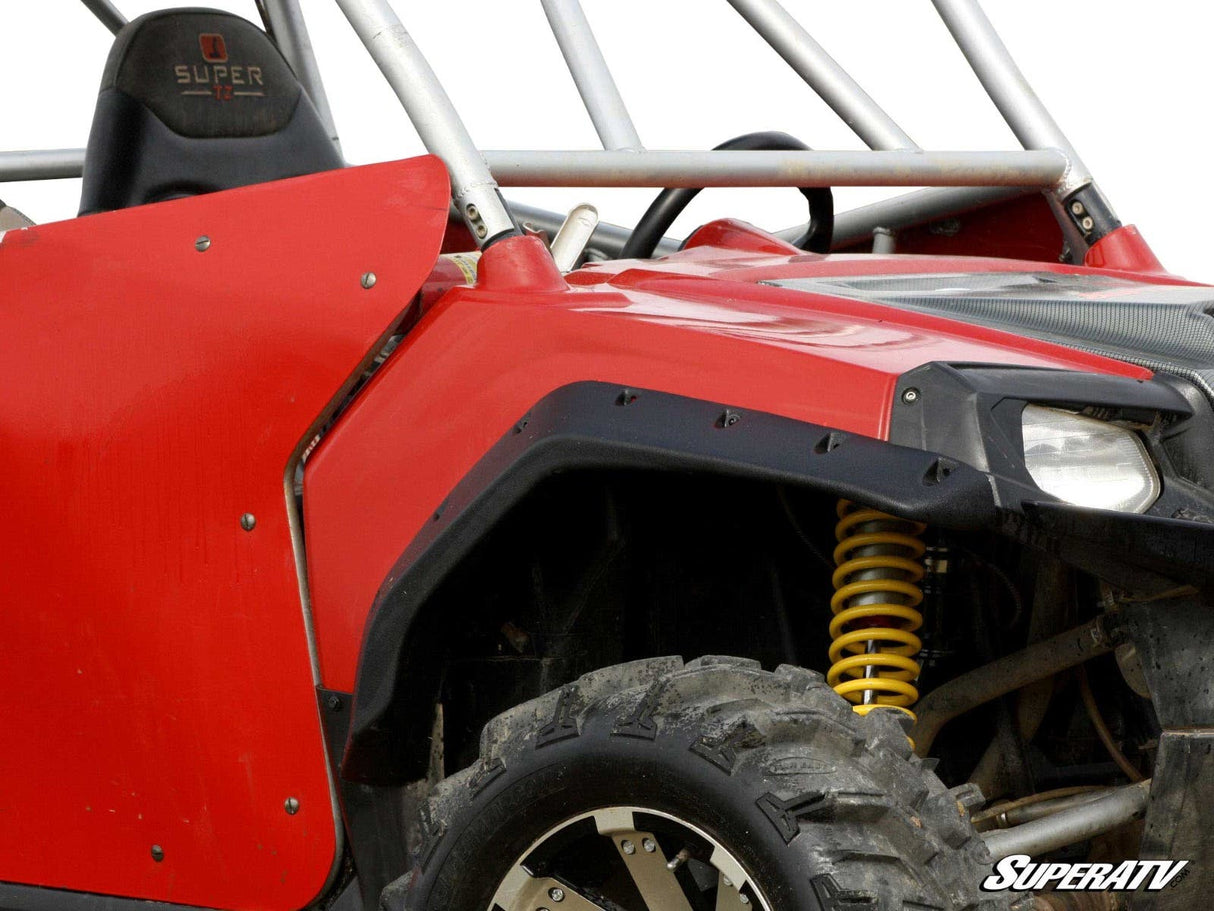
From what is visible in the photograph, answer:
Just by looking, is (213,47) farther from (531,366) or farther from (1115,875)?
(1115,875)

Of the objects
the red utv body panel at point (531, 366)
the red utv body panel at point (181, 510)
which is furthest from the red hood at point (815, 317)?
the red utv body panel at point (181, 510)

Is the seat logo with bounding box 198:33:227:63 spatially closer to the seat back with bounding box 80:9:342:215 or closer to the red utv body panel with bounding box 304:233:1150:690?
the seat back with bounding box 80:9:342:215

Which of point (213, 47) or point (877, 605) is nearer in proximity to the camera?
point (877, 605)

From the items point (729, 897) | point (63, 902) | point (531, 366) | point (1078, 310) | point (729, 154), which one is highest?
point (729, 154)

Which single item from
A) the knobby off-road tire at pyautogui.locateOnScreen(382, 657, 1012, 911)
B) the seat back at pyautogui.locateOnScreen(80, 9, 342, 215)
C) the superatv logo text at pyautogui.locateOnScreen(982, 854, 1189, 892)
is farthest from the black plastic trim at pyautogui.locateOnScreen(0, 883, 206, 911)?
the superatv logo text at pyautogui.locateOnScreen(982, 854, 1189, 892)

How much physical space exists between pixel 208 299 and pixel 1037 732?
3.90 feet

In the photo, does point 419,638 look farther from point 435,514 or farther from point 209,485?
point 209,485

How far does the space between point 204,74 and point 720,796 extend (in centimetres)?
176

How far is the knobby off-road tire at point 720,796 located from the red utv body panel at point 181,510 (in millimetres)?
430

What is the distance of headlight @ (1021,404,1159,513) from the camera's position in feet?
5.31

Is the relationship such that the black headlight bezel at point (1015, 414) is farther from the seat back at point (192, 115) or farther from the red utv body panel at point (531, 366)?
the seat back at point (192, 115)

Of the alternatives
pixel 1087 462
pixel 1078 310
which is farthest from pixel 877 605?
pixel 1078 310

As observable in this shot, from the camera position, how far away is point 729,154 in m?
2.53

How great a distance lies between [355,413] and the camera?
1.99 metres
